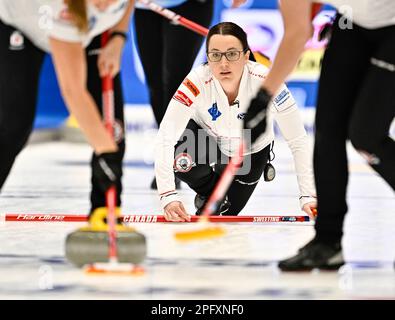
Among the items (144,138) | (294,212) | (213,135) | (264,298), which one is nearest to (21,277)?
(264,298)

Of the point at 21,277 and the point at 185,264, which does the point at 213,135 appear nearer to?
the point at 185,264

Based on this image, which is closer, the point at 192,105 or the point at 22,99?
the point at 22,99

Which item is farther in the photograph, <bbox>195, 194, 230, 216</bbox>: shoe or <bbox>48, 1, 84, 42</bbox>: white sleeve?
<bbox>195, 194, 230, 216</bbox>: shoe

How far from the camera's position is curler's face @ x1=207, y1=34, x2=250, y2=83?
12.4ft

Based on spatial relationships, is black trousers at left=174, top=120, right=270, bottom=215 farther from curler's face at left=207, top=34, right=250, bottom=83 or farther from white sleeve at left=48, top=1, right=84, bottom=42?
white sleeve at left=48, top=1, right=84, bottom=42

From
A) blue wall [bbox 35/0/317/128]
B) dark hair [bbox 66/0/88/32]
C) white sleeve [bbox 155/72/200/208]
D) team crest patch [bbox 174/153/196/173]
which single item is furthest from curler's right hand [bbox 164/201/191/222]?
blue wall [bbox 35/0/317/128]

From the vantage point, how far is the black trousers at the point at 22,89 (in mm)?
3041

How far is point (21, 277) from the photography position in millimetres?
2848

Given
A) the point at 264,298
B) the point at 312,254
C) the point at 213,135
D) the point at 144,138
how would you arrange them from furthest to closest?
the point at 144,138 → the point at 213,135 → the point at 312,254 → the point at 264,298

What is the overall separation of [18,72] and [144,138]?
5.49 m

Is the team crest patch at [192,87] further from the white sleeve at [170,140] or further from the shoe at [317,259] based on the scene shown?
the shoe at [317,259]

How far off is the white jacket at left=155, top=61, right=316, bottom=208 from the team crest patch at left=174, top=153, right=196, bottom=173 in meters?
0.24

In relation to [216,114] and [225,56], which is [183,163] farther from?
[225,56]

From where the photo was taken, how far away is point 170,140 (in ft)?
12.2
